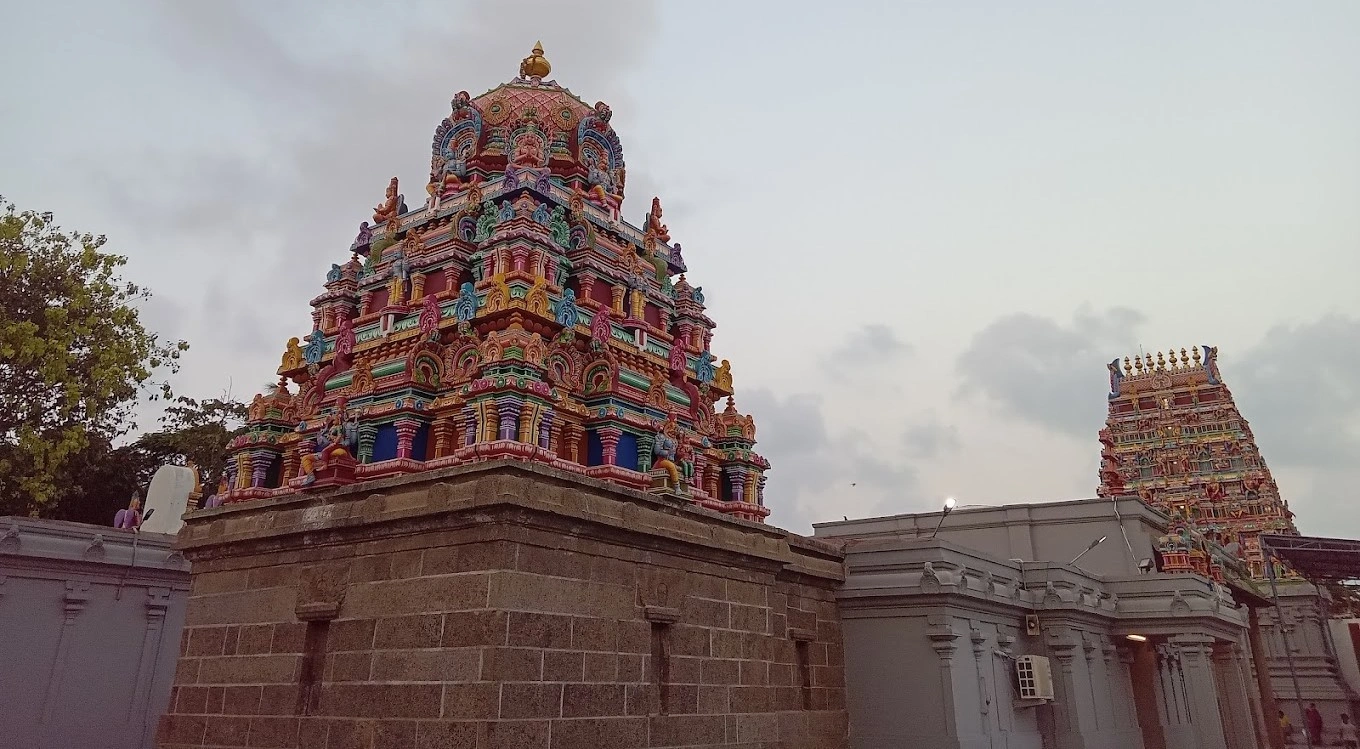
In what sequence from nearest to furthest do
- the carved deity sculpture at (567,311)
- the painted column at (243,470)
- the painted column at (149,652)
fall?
the painted column at (149,652) → the carved deity sculpture at (567,311) → the painted column at (243,470)

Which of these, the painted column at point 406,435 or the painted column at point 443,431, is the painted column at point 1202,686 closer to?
the painted column at point 443,431

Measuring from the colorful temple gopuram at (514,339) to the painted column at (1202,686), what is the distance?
11.6 meters

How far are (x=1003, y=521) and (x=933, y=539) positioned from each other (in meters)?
12.5

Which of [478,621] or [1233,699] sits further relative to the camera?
[1233,699]

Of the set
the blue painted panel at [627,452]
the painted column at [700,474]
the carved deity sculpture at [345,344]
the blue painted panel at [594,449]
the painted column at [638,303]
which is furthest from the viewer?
the painted column at [638,303]

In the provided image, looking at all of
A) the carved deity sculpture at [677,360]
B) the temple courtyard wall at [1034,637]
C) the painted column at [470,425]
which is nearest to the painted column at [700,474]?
the carved deity sculpture at [677,360]

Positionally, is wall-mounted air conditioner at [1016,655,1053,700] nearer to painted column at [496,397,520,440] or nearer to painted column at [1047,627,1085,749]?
painted column at [1047,627,1085,749]

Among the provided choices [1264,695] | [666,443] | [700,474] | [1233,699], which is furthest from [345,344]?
[1264,695]

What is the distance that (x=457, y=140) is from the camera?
27.0 m

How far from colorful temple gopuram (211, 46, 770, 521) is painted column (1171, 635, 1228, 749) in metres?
11.6

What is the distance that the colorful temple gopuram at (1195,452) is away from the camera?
→ 46.5 metres

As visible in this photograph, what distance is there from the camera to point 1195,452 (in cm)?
4903

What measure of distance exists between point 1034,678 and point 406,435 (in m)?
14.8

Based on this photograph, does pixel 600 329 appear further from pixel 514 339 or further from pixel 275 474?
pixel 275 474
